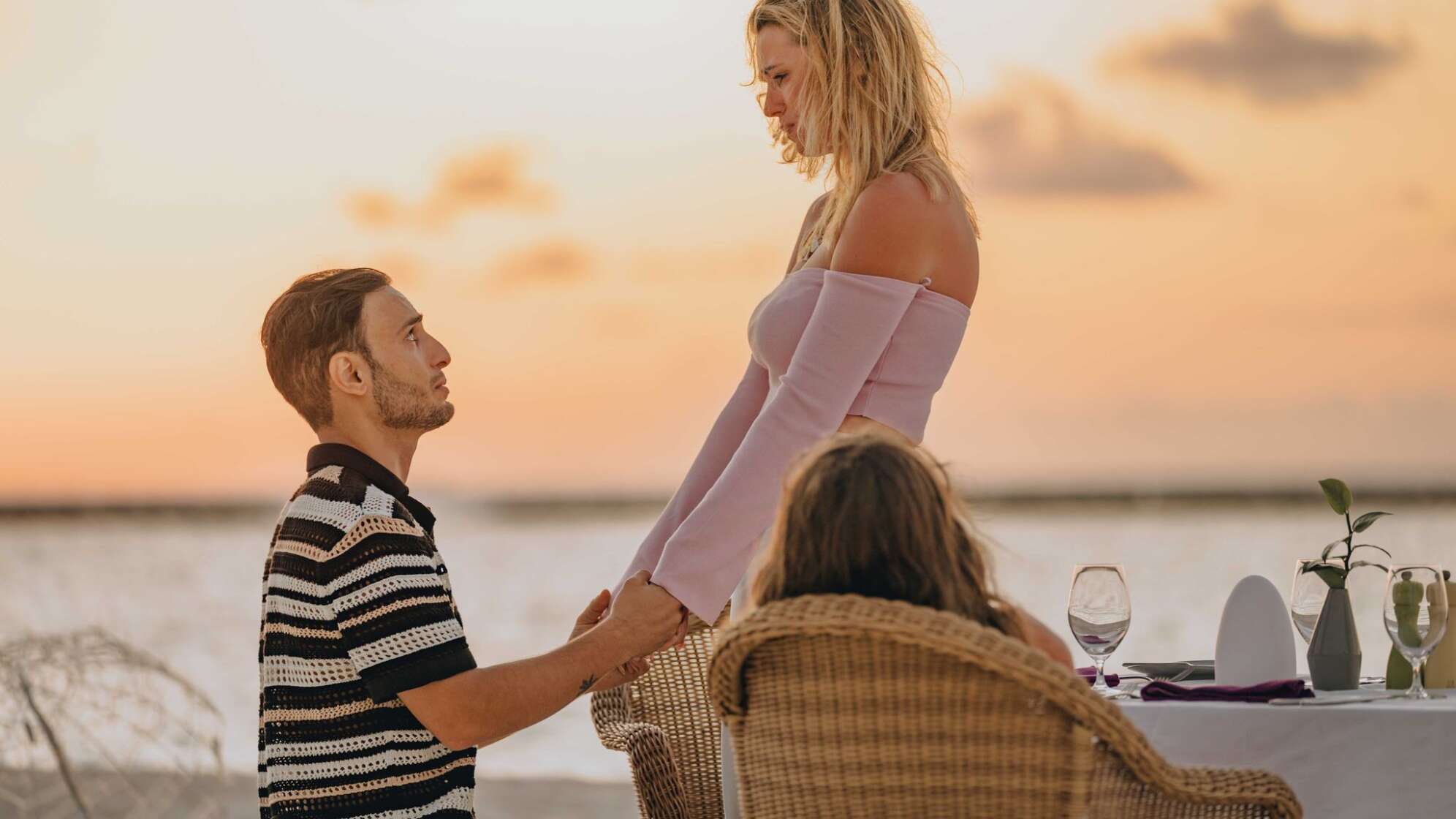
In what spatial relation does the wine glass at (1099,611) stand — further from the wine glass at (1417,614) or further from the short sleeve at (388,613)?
the short sleeve at (388,613)

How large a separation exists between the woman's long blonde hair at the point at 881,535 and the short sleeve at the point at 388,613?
1.77 ft

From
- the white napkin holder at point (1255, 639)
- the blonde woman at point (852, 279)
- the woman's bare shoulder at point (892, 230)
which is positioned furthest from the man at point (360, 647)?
the white napkin holder at point (1255, 639)

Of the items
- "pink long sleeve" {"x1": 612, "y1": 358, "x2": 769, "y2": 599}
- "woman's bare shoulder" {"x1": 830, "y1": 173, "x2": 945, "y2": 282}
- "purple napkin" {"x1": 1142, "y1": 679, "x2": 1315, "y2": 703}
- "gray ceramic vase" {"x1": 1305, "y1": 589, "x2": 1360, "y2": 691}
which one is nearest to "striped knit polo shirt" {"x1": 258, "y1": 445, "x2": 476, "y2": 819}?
"pink long sleeve" {"x1": 612, "y1": 358, "x2": 769, "y2": 599}

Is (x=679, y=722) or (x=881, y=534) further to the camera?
(x=679, y=722)

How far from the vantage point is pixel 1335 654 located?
2.28m

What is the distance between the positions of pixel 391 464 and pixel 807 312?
2.23 feet

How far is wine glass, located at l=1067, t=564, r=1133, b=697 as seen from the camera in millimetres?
2279

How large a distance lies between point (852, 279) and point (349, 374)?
0.76 m

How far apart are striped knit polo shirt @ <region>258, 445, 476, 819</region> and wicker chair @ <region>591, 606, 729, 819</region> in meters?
0.59

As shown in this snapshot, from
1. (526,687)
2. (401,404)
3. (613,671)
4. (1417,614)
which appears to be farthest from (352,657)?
(1417,614)

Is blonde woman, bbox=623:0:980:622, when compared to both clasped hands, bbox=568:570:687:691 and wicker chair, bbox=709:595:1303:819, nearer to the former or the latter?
clasped hands, bbox=568:570:687:691

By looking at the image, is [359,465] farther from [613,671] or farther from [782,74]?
[782,74]

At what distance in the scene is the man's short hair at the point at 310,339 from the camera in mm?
2150

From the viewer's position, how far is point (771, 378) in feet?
7.96
